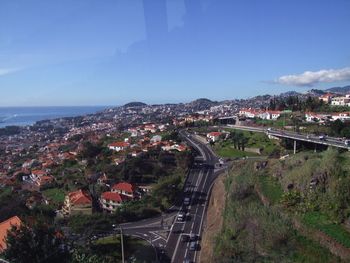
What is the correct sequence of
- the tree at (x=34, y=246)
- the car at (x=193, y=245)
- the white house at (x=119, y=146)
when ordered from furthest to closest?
the white house at (x=119, y=146) → the car at (x=193, y=245) → the tree at (x=34, y=246)

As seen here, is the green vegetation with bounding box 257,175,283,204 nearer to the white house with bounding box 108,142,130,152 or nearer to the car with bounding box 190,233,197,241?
the car with bounding box 190,233,197,241

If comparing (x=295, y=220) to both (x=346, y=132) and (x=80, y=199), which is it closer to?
(x=80, y=199)

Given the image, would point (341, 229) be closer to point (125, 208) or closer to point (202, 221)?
point (202, 221)

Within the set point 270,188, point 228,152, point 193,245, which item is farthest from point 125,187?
point 270,188

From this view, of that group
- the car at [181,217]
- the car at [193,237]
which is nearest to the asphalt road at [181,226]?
the car at [193,237]

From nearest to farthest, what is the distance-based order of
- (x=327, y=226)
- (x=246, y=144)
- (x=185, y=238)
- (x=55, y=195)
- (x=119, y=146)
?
Answer: (x=327, y=226), (x=185, y=238), (x=55, y=195), (x=246, y=144), (x=119, y=146)

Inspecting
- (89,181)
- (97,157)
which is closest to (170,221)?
(89,181)

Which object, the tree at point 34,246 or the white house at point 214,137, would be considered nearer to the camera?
the tree at point 34,246

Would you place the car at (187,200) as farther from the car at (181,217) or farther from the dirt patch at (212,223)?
the car at (181,217)
